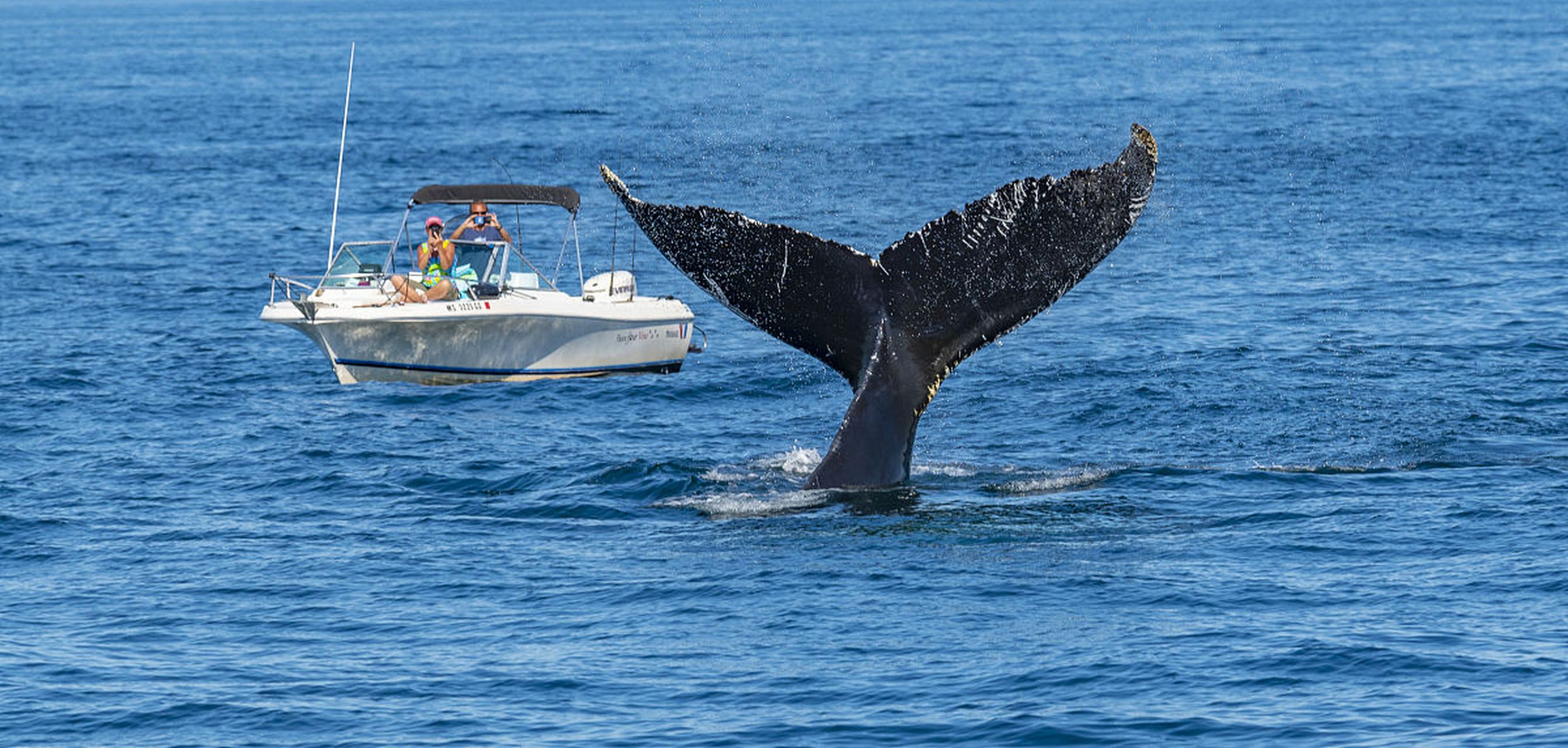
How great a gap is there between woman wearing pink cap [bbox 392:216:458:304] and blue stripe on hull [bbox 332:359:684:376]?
2.26 feet

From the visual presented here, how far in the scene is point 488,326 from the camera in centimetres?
2092

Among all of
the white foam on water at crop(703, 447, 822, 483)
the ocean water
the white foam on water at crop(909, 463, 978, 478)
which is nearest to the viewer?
the ocean water

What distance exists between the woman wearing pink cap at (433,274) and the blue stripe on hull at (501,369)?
0.69 m

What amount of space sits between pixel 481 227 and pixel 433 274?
1.17 m

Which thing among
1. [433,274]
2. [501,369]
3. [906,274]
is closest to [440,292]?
[433,274]

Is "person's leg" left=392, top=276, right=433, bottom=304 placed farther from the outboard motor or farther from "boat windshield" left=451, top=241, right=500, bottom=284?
the outboard motor

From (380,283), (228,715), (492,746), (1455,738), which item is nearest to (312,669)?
(228,715)

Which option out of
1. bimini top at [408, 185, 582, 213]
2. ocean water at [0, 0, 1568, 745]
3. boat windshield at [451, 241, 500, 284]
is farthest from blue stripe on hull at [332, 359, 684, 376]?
bimini top at [408, 185, 582, 213]

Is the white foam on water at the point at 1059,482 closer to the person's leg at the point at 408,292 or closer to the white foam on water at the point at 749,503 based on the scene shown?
the white foam on water at the point at 749,503

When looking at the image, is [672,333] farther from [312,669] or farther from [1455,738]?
[1455,738]

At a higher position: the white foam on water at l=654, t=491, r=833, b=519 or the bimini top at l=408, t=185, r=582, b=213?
the bimini top at l=408, t=185, r=582, b=213

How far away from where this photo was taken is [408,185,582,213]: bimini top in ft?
74.1

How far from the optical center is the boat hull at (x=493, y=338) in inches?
813

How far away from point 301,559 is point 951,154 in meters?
29.4
